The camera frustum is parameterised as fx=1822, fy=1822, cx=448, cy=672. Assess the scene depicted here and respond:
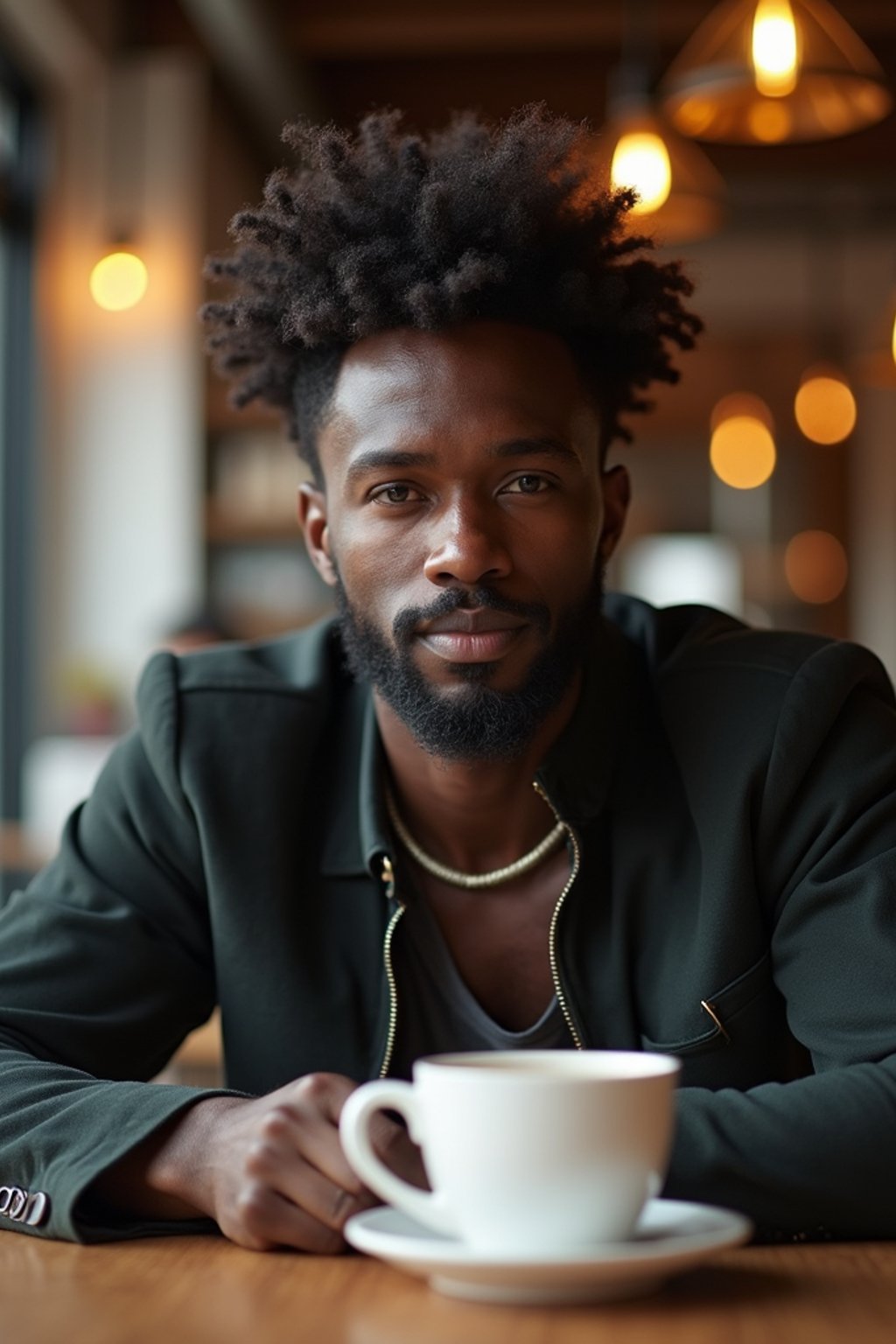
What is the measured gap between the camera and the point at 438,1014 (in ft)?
5.58

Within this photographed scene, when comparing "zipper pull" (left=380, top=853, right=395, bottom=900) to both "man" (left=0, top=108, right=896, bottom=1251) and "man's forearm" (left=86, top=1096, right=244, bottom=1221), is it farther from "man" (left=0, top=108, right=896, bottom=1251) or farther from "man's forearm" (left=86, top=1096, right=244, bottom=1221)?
"man's forearm" (left=86, top=1096, right=244, bottom=1221)

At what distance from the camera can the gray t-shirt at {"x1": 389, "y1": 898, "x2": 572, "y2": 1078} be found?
5.46 feet

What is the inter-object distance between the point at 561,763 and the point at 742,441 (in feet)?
24.2

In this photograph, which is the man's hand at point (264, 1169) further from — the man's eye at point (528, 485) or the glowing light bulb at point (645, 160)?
the glowing light bulb at point (645, 160)

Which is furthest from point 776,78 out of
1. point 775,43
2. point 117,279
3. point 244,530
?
point 244,530

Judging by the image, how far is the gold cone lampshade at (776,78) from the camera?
3.49m

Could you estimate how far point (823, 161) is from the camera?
8.12m

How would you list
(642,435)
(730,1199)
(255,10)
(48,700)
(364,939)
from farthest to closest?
(642,435), (48,700), (255,10), (364,939), (730,1199)

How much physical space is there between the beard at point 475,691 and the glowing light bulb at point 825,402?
21.8 feet

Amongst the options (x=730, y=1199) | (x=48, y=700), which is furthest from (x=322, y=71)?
(x=730, y=1199)

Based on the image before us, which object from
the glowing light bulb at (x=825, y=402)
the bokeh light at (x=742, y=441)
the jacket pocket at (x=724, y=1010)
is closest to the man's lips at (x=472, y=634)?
the jacket pocket at (x=724, y=1010)

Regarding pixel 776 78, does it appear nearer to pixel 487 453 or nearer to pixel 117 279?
pixel 487 453

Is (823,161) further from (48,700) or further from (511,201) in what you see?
(511,201)

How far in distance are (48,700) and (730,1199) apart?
5906 mm
